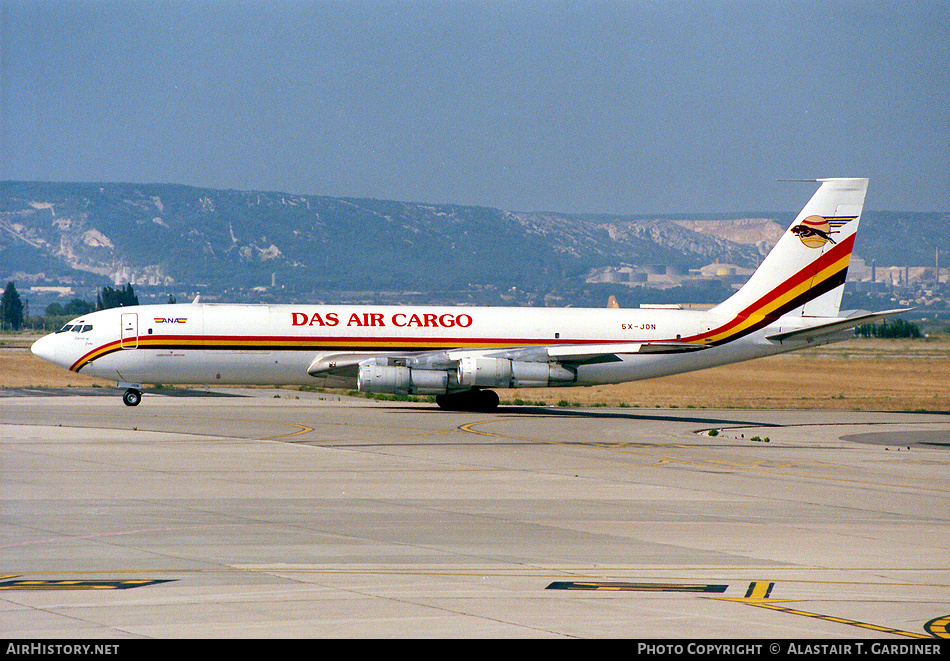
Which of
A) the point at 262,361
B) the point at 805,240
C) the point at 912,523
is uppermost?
the point at 805,240

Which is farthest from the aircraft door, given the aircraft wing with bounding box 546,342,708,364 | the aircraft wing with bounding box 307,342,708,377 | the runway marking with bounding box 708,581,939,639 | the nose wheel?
the runway marking with bounding box 708,581,939,639

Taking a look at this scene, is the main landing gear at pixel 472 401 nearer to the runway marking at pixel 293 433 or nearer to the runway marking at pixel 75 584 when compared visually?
the runway marking at pixel 293 433

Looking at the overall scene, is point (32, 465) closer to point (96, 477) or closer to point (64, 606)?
point (96, 477)

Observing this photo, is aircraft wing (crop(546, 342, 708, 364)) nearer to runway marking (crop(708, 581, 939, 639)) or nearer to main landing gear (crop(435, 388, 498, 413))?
main landing gear (crop(435, 388, 498, 413))

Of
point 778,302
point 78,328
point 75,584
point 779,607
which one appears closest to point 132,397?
point 78,328

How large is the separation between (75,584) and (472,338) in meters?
34.9

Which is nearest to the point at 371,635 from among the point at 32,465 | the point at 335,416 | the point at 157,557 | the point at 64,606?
the point at 64,606

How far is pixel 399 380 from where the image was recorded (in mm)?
44406

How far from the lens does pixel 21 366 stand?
80875 mm

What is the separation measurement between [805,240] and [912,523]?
30.5 metres

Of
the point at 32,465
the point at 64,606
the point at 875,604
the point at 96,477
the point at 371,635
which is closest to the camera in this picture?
the point at 371,635

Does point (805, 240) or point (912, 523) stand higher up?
point (805, 240)

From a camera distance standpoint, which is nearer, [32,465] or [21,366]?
[32,465]

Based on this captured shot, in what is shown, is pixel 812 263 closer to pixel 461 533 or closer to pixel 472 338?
pixel 472 338
